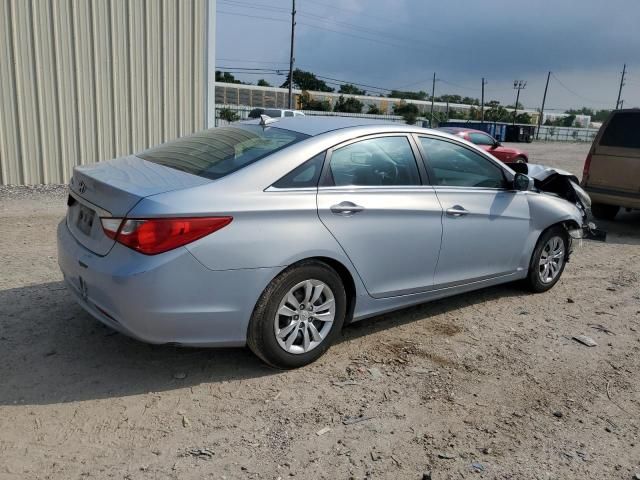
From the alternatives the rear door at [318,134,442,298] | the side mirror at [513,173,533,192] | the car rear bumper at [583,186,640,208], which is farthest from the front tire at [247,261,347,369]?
the car rear bumper at [583,186,640,208]

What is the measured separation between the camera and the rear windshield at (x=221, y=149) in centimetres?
350

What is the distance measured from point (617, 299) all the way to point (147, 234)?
465 centimetres

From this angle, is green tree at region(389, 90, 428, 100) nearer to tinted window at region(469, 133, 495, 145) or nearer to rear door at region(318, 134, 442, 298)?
tinted window at region(469, 133, 495, 145)

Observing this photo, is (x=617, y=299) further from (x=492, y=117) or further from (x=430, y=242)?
(x=492, y=117)

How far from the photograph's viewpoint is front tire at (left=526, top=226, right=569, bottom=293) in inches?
205

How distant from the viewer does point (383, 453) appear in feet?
9.30

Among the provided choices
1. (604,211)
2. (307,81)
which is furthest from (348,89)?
(604,211)

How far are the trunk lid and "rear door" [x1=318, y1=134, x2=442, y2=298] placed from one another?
0.89 m

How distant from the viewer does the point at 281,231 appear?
3.30 meters

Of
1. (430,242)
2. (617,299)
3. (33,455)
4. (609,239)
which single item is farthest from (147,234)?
(609,239)

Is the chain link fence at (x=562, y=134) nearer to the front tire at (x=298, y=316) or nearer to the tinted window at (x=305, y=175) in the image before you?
the tinted window at (x=305, y=175)

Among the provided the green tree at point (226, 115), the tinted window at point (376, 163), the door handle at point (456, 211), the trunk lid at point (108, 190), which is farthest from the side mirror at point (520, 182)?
the green tree at point (226, 115)

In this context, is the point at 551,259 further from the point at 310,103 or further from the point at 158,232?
the point at 310,103

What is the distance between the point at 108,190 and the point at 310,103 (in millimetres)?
76622
